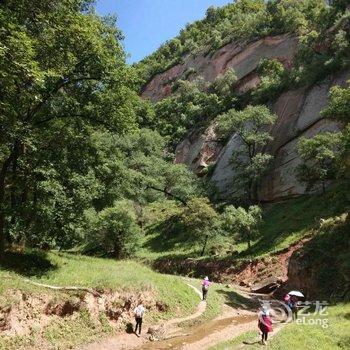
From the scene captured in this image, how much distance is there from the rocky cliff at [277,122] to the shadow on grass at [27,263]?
27726 millimetres

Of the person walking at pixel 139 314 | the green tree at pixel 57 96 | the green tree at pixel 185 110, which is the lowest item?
the person walking at pixel 139 314

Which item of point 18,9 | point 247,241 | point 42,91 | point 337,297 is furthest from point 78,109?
point 247,241

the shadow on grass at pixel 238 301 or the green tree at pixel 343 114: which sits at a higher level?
the green tree at pixel 343 114

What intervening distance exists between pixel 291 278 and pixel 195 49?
74.2 meters

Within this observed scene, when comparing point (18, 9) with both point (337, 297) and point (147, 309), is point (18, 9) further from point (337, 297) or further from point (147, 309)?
point (337, 297)

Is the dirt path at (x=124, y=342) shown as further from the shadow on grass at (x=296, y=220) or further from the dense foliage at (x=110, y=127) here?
the shadow on grass at (x=296, y=220)

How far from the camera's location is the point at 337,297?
858 inches

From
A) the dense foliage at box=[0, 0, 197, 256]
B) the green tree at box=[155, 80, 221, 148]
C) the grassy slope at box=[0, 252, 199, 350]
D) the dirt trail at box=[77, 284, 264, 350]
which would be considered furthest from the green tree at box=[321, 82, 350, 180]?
the green tree at box=[155, 80, 221, 148]

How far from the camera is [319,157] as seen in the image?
35.2 m

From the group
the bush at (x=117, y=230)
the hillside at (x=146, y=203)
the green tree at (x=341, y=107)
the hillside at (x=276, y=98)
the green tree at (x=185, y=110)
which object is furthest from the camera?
the green tree at (x=185, y=110)

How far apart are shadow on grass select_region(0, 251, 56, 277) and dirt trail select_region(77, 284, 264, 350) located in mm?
4184

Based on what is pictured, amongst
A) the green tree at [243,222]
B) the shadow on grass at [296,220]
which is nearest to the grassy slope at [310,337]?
the shadow on grass at [296,220]

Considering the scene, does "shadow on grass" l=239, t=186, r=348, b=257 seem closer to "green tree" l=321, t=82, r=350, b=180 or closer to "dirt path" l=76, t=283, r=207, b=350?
"green tree" l=321, t=82, r=350, b=180

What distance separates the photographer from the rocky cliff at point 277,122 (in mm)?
43916
